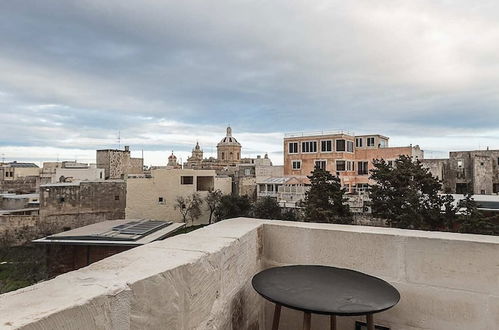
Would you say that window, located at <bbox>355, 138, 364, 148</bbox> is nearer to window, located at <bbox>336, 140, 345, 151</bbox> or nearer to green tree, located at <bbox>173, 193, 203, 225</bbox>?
window, located at <bbox>336, 140, 345, 151</bbox>

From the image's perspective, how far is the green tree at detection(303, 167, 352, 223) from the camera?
54.1 ft

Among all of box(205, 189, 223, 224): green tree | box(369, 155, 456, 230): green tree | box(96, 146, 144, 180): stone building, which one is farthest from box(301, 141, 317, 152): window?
box(96, 146, 144, 180): stone building

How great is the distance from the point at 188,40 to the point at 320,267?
1319cm

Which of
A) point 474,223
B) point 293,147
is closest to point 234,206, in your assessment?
point 293,147

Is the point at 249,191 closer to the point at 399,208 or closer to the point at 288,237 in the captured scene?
the point at 399,208

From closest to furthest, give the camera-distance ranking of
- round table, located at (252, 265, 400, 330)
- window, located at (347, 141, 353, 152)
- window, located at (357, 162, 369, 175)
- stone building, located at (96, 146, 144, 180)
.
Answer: round table, located at (252, 265, 400, 330)
window, located at (357, 162, 369, 175)
window, located at (347, 141, 353, 152)
stone building, located at (96, 146, 144, 180)

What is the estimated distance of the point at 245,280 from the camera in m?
2.03

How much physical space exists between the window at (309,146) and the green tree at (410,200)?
34.0ft

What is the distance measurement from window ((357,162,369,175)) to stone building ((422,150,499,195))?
458 centimetres

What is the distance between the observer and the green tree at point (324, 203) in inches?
650

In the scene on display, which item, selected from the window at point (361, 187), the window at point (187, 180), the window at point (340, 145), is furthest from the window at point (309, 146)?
the window at point (187, 180)

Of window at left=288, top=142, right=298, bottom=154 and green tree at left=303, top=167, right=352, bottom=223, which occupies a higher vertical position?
window at left=288, top=142, right=298, bottom=154

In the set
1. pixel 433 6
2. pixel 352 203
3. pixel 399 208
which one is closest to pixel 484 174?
pixel 352 203

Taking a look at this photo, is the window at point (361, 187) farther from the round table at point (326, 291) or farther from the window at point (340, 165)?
the round table at point (326, 291)
